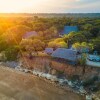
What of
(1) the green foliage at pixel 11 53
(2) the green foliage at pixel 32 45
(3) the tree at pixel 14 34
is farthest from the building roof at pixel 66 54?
(3) the tree at pixel 14 34

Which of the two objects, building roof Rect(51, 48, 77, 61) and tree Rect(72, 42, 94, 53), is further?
tree Rect(72, 42, 94, 53)

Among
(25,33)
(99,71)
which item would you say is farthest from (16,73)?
(25,33)

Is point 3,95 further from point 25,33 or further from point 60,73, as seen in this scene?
point 25,33

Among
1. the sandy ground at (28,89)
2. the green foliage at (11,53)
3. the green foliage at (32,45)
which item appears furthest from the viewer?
the green foliage at (11,53)

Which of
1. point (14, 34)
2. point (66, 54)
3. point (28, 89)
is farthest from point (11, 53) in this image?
point (28, 89)

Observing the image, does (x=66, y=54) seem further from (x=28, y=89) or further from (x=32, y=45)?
(x=28, y=89)

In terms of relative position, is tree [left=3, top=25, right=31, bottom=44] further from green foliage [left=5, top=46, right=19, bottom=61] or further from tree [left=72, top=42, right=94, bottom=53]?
tree [left=72, top=42, right=94, bottom=53]

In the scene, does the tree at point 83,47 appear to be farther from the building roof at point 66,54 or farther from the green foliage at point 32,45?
the green foliage at point 32,45

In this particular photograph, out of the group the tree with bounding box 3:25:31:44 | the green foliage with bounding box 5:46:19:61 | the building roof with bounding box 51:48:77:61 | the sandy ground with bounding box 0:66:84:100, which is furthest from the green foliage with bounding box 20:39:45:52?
the tree with bounding box 3:25:31:44

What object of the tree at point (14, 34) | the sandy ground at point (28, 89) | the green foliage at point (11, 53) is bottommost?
the sandy ground at point (28, 89)

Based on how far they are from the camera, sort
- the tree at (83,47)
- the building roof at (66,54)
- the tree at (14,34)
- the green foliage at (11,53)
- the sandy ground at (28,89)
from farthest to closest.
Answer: the tree at (14,34) < the green foliage at (11,53) < the tree at (83,47) < the building roof at (66,54) < the sandy ground at (28,89)
